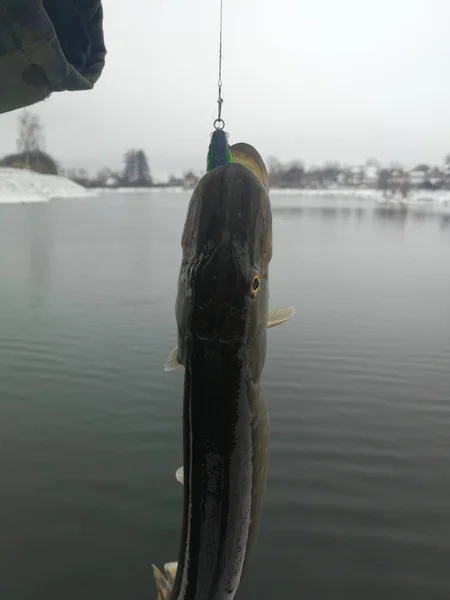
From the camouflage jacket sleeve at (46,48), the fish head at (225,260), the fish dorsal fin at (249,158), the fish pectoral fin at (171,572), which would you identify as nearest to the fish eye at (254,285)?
the fish head at (225,260)

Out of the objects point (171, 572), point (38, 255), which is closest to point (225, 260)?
point (171, 572)

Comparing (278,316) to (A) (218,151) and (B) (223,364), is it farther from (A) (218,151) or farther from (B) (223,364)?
(A) (218,151)

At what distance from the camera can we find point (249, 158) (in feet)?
4.61

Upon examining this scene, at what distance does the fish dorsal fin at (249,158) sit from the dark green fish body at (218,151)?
0.02 metres

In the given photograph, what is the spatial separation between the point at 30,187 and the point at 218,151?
3257 centimetres

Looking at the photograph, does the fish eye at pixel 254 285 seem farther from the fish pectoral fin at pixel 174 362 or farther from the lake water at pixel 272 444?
the lake water at pixel 272 444

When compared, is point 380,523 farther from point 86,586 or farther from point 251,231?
point 251,231

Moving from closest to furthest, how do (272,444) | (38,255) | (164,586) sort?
(164,586), (272,444), (38,255)

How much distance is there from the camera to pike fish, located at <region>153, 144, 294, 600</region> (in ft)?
4.28

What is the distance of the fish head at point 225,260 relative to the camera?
4.22 feet

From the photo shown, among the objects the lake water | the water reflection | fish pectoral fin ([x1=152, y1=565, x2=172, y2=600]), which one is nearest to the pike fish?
fish pectoral fin ([x1=152, y1=565, x2=172, y2=600])

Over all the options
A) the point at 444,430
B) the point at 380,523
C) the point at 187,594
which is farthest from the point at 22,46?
A: the point at 444,430

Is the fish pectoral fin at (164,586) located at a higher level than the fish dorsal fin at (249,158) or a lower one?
lower

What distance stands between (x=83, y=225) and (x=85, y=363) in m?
15.8
